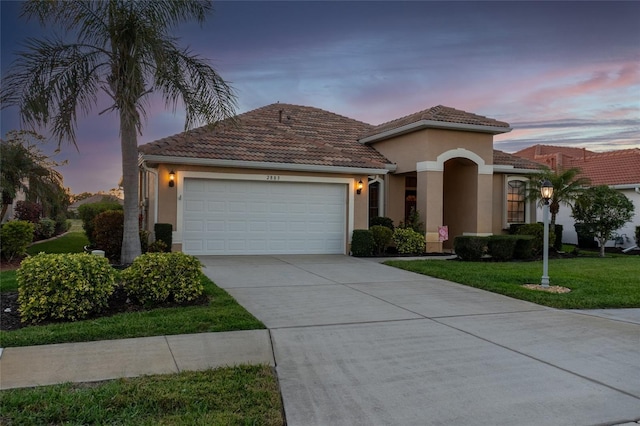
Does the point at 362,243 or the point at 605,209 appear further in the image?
the point at 605,209

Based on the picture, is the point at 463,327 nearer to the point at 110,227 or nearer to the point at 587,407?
the point at 587,407

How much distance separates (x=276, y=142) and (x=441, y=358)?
11650mm

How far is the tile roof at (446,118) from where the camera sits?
51.8 feet

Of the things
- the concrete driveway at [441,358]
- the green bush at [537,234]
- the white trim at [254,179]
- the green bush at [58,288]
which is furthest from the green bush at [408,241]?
the green bush at [58,288]

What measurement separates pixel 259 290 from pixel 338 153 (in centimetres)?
826

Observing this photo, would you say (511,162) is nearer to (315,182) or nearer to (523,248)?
(523,248)

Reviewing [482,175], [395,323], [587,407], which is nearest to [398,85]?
[482,175]

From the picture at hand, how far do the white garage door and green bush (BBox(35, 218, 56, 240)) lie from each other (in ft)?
33.0

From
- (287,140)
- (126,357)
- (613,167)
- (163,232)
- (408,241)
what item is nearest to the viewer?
(126,357)

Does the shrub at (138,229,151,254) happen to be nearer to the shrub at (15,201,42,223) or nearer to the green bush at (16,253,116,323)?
the green bush at (16,253,116,323)

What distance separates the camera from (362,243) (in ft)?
48.0

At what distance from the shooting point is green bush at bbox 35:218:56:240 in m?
20.0

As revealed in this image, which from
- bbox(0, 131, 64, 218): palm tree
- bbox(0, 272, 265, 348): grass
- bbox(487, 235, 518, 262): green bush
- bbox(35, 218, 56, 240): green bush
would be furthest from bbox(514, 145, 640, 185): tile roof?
bbox(35, 218, 56, 240): green bush

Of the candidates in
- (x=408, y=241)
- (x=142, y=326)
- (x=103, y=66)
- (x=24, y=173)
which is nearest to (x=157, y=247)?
(x=103, y=66)
